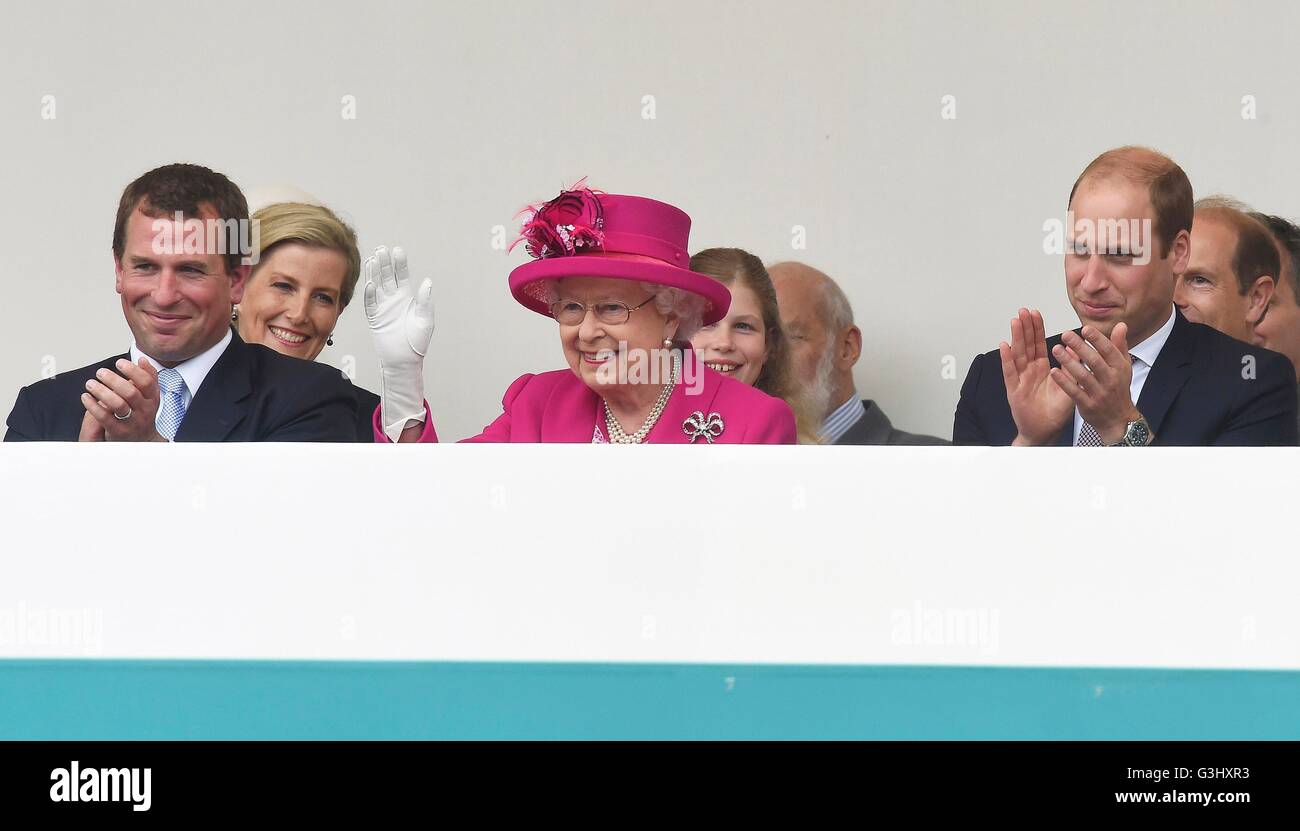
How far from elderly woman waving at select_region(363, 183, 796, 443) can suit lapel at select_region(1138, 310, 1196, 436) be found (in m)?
0.65

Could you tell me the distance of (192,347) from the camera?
257 cm

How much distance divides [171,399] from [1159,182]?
180 centimetres

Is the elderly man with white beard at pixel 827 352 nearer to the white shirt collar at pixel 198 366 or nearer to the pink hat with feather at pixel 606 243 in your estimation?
the pink hat with feather at pixel 606 243

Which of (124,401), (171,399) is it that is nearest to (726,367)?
(171,399)

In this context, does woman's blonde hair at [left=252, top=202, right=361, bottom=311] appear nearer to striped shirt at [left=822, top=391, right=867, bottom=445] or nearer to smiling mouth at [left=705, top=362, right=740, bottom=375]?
smiling mouth at [left=705, top=362, right=740, bottom=375]

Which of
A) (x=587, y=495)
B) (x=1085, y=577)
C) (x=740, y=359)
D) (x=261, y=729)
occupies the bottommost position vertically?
(x=261, y=729)

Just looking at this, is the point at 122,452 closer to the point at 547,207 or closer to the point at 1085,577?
the point at 547,207

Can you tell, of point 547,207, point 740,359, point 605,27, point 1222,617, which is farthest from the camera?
point 605,27

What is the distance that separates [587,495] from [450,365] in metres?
2.39

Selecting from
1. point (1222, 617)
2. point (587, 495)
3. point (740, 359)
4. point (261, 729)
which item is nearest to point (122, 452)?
point (261, 729)

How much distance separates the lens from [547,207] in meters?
2.34

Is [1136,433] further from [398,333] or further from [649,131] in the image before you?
[649,131]

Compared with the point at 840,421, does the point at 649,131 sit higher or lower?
higher

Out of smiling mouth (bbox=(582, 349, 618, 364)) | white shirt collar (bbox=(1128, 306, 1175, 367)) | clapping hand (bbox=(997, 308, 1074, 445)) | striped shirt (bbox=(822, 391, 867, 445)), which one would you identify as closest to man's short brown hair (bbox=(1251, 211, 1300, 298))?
white shirt collar (bbox=(1128, 306, 1175, 367))
